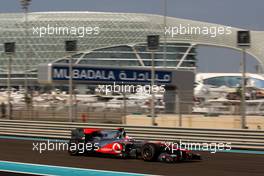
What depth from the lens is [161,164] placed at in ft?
37.9

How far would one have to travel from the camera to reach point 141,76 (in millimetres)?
23016

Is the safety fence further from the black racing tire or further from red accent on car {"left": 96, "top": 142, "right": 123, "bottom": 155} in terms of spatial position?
the black racing tire

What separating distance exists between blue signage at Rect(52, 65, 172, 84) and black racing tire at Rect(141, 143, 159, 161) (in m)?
10.3

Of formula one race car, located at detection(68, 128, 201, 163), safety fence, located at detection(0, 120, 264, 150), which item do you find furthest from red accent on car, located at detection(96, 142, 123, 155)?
safety fence, located at detection(0, 120, 264, 150)

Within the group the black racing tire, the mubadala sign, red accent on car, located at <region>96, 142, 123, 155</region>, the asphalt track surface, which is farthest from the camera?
the mubadala sign

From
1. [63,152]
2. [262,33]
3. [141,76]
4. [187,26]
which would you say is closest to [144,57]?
[187,26]

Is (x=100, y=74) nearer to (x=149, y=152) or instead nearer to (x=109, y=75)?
(x=109, y=75)

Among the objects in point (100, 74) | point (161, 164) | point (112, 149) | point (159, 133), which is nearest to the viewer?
point (161, 164)

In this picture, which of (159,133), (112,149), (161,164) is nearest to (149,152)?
(161,164)

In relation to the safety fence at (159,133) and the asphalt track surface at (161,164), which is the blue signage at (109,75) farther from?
the asphalt track surface at (161,164)

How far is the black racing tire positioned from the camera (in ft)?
38.6

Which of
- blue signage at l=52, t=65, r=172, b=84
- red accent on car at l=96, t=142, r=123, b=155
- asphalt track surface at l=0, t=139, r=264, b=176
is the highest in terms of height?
blue signage at l=52, t=65, r=172, b=84

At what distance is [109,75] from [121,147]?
9.89 m

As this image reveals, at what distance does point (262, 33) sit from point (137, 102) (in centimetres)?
10471
